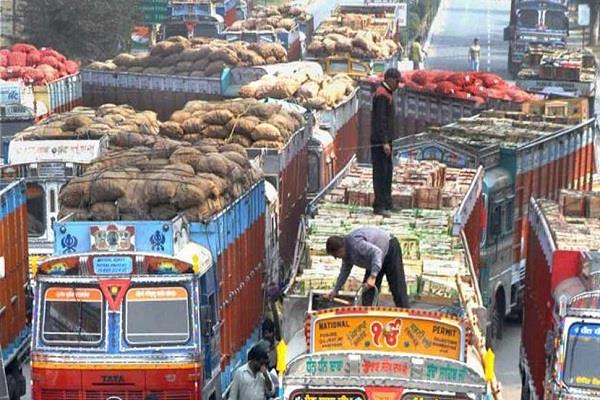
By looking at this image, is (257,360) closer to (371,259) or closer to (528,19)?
(371,259)

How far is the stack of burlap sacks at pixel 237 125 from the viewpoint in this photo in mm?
22312

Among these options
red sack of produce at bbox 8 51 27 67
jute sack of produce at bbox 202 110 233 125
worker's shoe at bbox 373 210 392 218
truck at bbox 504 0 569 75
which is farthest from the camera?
truck at bbox 504 0 569 75

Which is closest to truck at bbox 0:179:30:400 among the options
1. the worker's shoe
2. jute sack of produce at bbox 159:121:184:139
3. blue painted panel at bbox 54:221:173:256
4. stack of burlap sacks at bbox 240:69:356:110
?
blue painted panel at bbox 54:221:173:256

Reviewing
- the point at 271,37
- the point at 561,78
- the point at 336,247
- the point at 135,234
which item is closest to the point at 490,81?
the point at 561,78

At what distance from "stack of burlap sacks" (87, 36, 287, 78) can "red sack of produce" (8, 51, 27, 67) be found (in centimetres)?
318

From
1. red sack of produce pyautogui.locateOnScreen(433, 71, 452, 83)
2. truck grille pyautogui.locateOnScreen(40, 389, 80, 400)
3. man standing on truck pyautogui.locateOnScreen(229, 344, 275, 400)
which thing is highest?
red sack of produce pyautogui.locateOnScreen(433, 71, 452, 83)

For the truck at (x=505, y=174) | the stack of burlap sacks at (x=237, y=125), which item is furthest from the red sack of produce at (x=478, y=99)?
the stack of burlap sacks at (x=237, y=125)

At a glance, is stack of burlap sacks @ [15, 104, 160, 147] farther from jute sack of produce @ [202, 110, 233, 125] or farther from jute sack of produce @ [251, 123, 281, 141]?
jute sack of produce @ [251, 123, 281, 141]

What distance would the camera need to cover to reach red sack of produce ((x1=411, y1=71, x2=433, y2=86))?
3275 cm

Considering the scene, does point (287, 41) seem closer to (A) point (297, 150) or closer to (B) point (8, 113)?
(B) point (8, 113)

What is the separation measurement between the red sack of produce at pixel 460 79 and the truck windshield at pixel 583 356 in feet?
62.4

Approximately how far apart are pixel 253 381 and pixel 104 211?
318cm

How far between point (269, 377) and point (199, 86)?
19581 millimetres

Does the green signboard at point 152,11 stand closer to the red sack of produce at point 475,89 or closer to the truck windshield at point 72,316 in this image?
the red sack of produce at point 475,89
